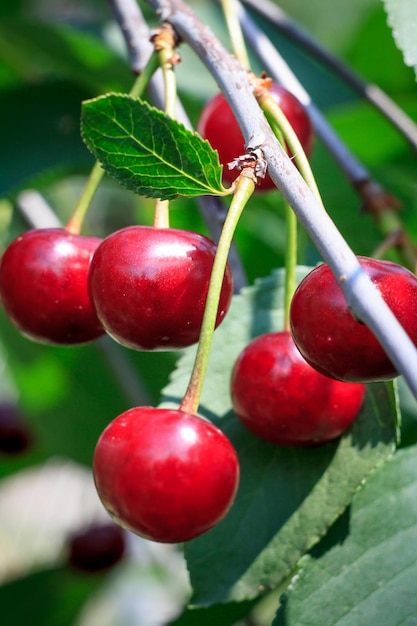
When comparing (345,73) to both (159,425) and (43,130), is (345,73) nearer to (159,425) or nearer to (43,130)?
(43,130)

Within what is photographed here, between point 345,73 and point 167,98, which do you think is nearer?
point 167,98

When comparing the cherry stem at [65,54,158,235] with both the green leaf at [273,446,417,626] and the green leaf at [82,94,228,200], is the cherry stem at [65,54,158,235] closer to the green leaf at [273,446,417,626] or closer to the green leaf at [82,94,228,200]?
the green leaf at [82,94,228,200]

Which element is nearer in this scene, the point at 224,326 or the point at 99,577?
the point at 224,326

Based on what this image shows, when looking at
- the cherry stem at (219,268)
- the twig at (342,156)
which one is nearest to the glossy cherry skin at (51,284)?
the cherry stem at (219,268)

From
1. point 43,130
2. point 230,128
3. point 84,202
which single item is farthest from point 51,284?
point 43,130

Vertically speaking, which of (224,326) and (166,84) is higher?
(166,84)

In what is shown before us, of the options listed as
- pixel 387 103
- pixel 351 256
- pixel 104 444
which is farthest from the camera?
pixel 387 103

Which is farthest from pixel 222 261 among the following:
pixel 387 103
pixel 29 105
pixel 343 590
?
pixel 29 105

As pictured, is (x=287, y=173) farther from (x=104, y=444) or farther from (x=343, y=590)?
(x=343, y=590)

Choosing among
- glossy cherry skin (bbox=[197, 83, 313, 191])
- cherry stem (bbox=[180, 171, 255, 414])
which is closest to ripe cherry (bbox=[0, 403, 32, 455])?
glossy cherry skin (bbox=[197, 83, 313, 191])
